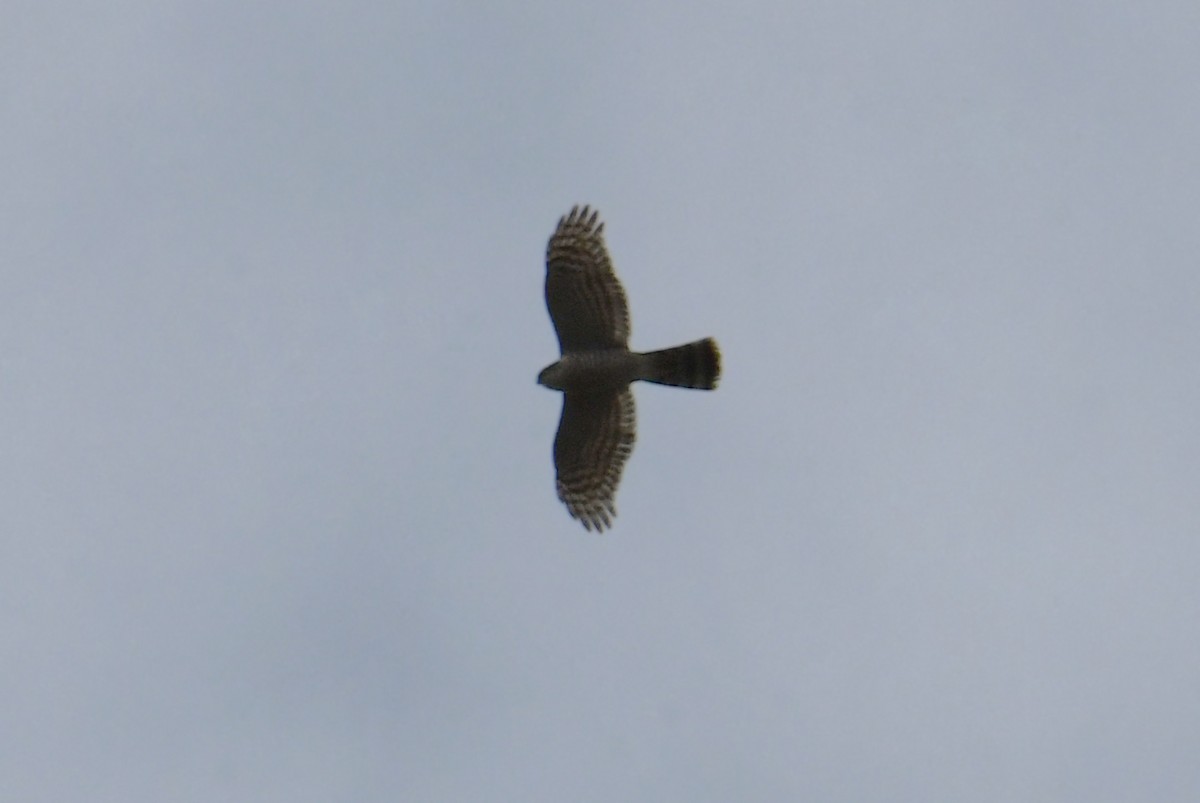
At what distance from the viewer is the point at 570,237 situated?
118 feet

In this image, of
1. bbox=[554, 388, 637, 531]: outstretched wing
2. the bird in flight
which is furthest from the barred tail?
bbox=[554, 388, 637, 531]: outstretched wing

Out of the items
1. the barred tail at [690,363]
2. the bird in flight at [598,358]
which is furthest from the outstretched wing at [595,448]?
the barred tail at [690,363]

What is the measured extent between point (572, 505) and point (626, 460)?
3.22 feet

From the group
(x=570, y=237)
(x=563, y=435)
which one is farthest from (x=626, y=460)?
(x=570, y=237)

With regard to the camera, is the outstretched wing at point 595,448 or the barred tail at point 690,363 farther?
the outstretched wing at point 595,448

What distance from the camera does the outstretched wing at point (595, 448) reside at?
3641 centimetres

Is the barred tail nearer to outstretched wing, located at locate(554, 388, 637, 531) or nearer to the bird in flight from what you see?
the bird in flight

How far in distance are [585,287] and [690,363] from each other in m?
1.77

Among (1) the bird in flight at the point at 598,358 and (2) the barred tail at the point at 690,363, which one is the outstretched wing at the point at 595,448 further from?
(2) the barred tail at the point at 690,363

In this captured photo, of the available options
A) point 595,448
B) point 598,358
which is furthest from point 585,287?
point 595,448

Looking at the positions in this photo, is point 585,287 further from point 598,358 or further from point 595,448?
point 595,448

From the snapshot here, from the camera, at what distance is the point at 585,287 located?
3584cm

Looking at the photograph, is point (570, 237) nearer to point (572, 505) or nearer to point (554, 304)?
point (554, 304)

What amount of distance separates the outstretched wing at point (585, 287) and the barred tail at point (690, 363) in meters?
0.50
